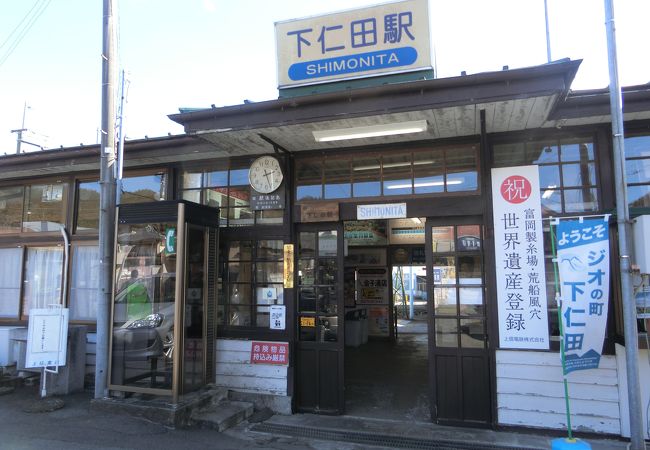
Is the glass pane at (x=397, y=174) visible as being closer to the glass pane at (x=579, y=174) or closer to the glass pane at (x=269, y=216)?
the glass pane at (x=269, y=216)

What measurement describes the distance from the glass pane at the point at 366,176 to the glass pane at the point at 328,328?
1.79 meters

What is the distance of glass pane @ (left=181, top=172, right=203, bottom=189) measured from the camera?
283 inches

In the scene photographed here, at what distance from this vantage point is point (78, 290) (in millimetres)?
7770

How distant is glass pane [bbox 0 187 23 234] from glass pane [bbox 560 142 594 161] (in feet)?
29.6

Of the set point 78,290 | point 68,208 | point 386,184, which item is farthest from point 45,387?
point 386,184

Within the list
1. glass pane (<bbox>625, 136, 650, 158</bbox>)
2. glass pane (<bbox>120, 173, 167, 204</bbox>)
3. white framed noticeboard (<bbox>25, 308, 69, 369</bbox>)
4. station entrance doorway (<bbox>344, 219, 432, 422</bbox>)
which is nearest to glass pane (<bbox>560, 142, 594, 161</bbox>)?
glass pane (<bbox>625, 136, 650, 158</bbox>)

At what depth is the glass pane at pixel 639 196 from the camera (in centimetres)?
530

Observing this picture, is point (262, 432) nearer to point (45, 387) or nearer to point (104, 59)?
point (45, 387)

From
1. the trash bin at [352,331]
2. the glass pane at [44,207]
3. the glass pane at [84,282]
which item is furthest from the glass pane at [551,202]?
the glass pane at [44,207]

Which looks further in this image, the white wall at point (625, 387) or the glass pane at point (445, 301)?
the glass pane at point (445, 301)

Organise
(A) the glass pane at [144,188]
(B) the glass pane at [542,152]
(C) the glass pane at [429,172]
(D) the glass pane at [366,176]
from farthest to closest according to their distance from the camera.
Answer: (A) the glass pane at [144,188] → (D) the glass pane at [366,176] → (C) the glass pane at [429,172] → (B) the glass pane at [542,152]

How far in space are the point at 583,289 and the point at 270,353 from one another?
13.2ft

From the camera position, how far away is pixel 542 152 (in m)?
5.67

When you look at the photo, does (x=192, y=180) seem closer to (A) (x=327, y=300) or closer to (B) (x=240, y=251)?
(B) (x=240, y=251)
